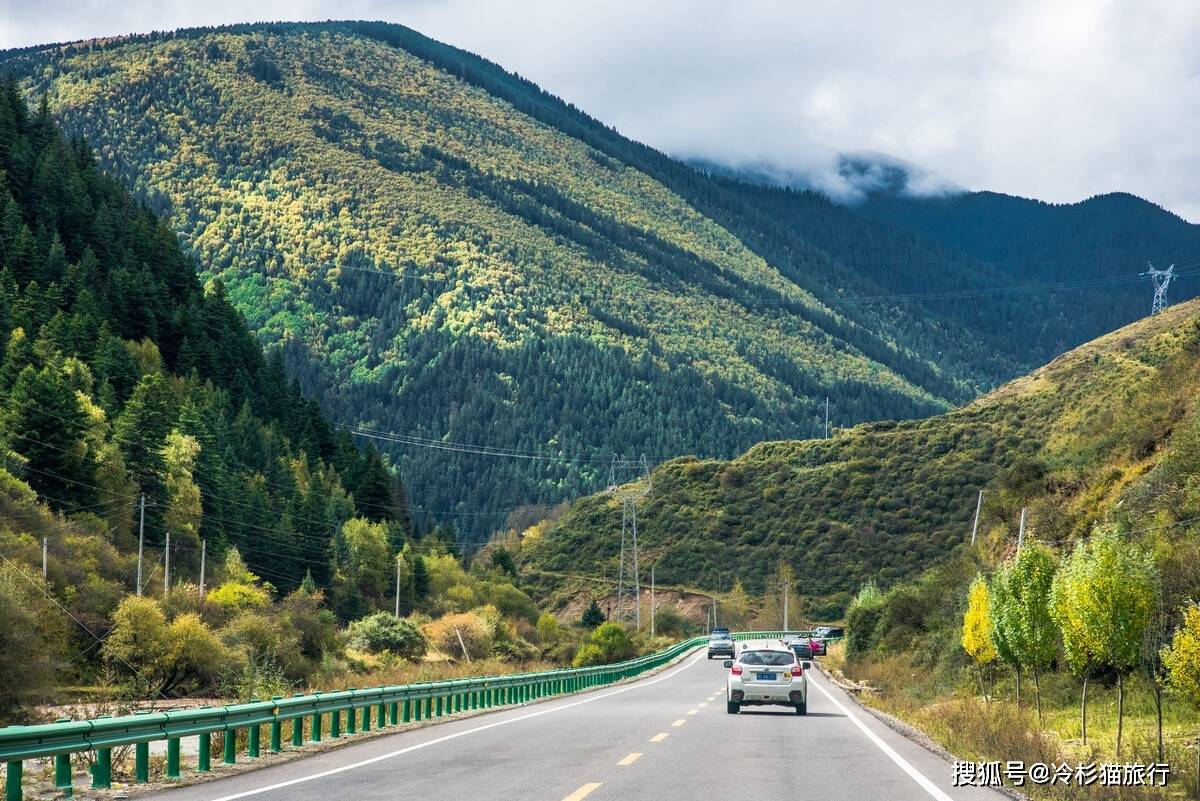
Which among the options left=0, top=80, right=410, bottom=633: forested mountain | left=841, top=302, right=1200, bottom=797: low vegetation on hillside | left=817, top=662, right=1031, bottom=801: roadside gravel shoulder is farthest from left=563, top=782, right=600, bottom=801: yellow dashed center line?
left=0, top=80, right=410, bottom=633: forested mountain

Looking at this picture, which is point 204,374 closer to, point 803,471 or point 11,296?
point 11,296

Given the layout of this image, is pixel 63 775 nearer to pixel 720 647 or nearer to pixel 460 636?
pixel 460 636

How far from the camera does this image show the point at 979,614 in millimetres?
37469

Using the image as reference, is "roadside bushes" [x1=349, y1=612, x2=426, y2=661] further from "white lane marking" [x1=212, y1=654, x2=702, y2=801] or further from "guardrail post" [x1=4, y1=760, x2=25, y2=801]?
"guardrail post" [x1=4, y1=760, x2=25, y2=801]

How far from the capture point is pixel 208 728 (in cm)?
1783

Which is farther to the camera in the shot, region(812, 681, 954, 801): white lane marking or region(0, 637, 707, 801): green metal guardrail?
region(812, 681, 954, 801): white lane marking

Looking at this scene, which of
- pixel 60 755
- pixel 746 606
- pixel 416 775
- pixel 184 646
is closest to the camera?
pixel 60 755

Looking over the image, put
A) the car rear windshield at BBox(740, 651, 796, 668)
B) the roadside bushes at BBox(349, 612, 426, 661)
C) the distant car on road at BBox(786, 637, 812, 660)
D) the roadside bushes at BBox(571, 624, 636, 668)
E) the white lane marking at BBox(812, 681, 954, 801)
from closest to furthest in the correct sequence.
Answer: the white lane marking at BBox(812, 681, 954, 801), the car rear windshield at BBox(740, 651, 796, 668), the distant car on road at BBox(786, 637, 812, 660), the roadside bushes at BBox(349, 612, 426, 661), the roadside bushes at BBox(571, 624, 636, 668)

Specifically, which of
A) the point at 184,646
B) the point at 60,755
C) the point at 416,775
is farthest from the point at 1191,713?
the point at 184,646

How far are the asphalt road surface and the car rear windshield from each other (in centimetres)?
210

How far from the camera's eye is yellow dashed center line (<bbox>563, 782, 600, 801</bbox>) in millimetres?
14547

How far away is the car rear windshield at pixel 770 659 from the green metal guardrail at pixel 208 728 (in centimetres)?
610

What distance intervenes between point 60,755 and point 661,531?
12655 cm

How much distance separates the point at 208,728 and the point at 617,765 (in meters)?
5.10
